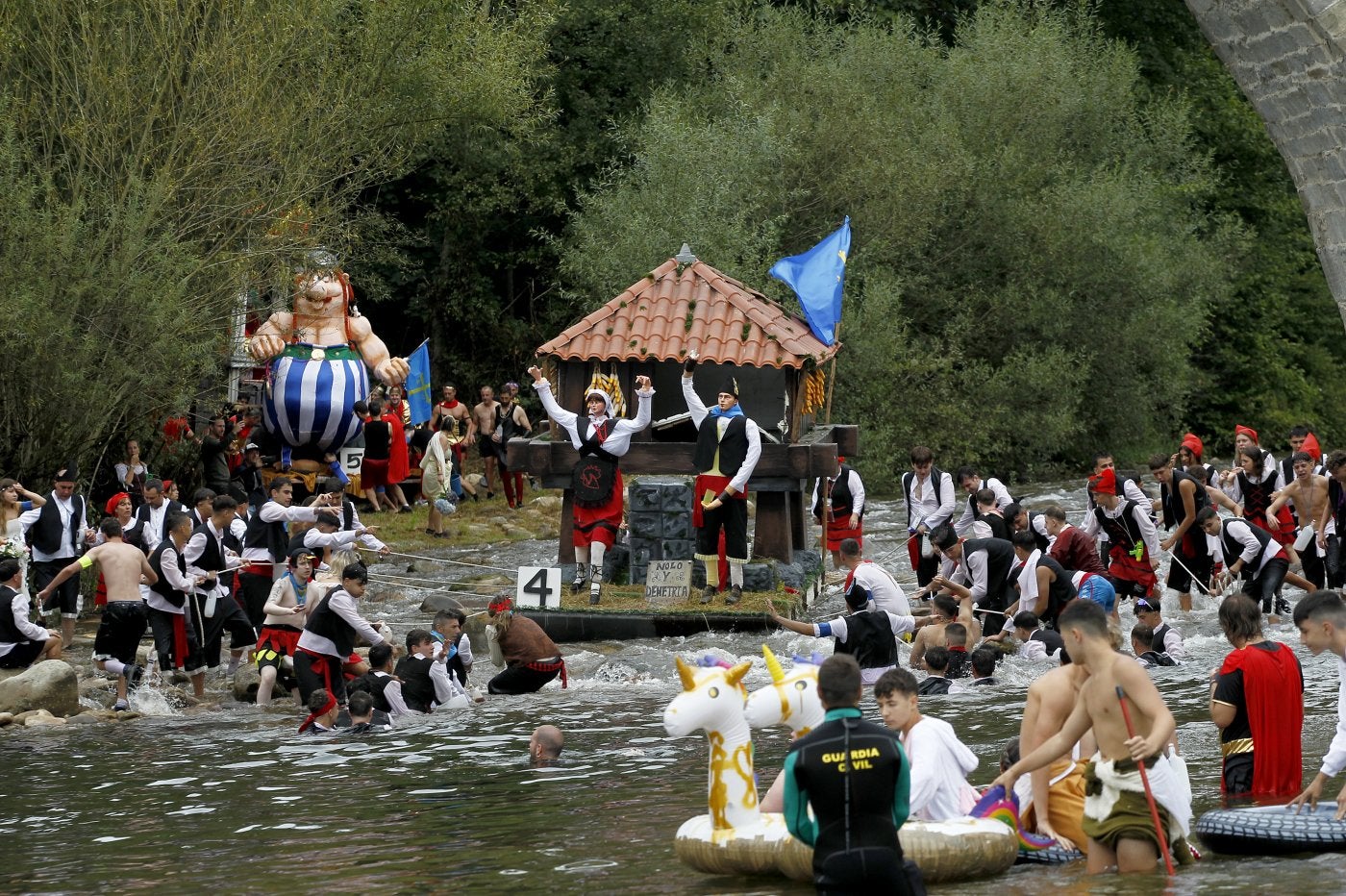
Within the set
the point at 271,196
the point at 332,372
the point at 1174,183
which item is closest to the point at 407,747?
the point at 271,196

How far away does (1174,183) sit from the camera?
3912cm

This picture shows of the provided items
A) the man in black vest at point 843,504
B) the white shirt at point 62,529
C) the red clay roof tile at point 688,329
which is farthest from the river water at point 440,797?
the man in black vest at point 843,504

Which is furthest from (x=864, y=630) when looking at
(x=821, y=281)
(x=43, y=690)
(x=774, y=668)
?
(x=821, y=281)

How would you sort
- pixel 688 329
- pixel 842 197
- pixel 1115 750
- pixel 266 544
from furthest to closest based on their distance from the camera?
1. pixel 842 197
2. pixel 688 329
3. pixel 266 544
4. pixel 1115 750

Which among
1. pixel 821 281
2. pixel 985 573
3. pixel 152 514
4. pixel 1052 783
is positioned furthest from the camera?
pixel 821 281

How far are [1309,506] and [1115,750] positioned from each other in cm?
1080

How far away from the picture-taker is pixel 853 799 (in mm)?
7496

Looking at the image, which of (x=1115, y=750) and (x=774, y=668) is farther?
(x=774, y=668)

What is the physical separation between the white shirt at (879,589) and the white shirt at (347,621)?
3723 millimetres

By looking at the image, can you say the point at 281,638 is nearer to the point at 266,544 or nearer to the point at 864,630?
the point at 266,544

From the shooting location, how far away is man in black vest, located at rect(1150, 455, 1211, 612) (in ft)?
58.7

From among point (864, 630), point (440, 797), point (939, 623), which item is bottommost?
point (440, 797)

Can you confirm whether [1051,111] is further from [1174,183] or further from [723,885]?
[723,885]

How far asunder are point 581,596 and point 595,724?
5059mm
